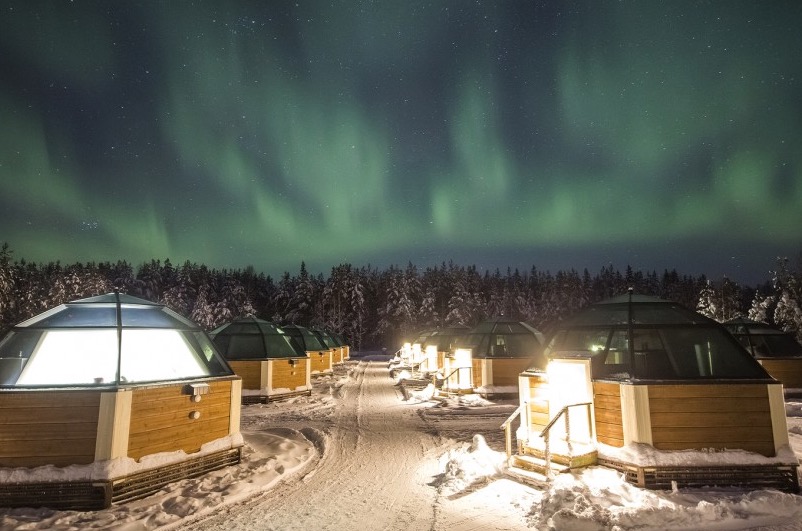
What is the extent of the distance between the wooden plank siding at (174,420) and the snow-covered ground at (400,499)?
0.75 meters

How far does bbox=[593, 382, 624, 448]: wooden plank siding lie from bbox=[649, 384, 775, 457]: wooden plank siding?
550 millimetres

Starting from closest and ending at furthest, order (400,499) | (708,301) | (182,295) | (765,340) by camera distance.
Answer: (400,499) < (765,340) < (708,301) < (182,295)

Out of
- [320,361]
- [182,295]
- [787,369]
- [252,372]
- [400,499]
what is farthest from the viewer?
[182,295]

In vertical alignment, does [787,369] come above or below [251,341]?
below

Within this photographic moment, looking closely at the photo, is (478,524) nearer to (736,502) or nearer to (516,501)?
(516,501)

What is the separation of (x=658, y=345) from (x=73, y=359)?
11.5 m

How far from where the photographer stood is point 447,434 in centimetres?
1262

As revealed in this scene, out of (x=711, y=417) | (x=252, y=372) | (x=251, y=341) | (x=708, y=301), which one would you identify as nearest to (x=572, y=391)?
(x=711, y=417)

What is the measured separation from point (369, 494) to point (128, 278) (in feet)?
242

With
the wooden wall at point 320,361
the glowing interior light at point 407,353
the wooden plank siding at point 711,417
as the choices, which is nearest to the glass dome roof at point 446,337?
the wooden wall at point 320,361

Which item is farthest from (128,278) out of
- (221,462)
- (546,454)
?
(546,454)

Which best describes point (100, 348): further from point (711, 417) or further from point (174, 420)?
point (711, 417)

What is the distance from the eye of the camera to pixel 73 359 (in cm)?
832

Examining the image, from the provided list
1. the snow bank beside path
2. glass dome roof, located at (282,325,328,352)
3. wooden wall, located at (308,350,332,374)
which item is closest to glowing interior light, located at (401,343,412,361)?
wooden wall, located at (308,350,332,374)
